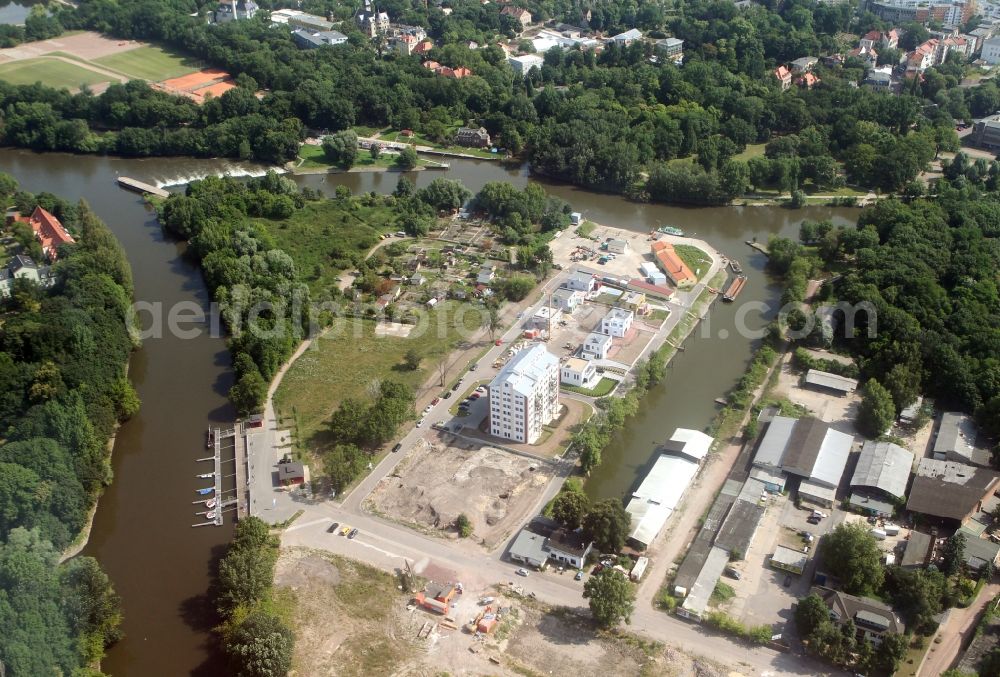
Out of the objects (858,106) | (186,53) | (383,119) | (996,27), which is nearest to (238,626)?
(383,119)

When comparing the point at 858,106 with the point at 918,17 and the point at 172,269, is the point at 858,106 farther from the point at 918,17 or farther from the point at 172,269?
the point at 172,269

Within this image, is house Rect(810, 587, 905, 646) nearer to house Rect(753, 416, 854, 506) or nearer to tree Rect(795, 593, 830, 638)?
tree Rect(795, 593, 830, 638)

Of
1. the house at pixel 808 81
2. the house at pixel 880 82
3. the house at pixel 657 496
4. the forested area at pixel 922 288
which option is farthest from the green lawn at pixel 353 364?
the house at pixel 880 82

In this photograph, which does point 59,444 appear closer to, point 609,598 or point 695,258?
point 609,598

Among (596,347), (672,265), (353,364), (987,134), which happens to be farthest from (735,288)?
(987,134)

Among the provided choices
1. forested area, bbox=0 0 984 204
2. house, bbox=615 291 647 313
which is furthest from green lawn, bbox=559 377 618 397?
forested area, bbox=0 0 984 204

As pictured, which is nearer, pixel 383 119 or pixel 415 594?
pixel 415 594

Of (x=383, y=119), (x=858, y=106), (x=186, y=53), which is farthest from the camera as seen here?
(x=186, y=53)
